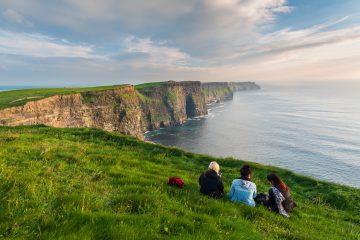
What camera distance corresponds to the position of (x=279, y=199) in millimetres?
11227

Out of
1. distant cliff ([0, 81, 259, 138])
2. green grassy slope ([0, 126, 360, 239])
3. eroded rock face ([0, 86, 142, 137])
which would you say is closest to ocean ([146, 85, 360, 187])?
eroded rock face ([0, 86, 142, 137])

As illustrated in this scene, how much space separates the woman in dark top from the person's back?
2.82 ft

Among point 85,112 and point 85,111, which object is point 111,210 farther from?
point 85,112

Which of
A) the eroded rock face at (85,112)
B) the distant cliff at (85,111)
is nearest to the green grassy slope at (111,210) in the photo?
the distant cliff at (85,111)

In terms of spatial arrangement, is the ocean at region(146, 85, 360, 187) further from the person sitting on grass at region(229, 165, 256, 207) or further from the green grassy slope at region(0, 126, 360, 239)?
the green grassy slope at region(0, 126, 360, 239)

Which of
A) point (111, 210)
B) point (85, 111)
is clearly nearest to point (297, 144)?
point (85, 111)

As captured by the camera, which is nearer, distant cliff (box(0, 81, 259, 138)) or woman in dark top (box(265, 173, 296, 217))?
woman in dark top (box(265, 173, 296, 217))

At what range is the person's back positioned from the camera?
10680mm

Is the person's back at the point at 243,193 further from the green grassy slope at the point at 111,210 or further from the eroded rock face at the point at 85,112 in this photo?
the eroded rock face at the point at 85,112

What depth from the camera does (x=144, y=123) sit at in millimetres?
182000

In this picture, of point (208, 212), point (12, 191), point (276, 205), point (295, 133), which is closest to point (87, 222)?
point (12, 191)

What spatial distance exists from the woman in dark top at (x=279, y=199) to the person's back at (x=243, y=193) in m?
0.86

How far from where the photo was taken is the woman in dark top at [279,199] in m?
11.1

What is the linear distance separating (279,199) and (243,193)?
172 cm
